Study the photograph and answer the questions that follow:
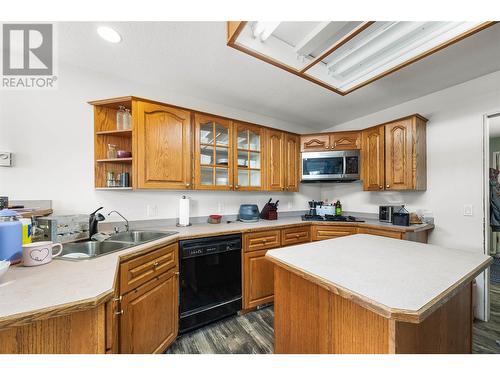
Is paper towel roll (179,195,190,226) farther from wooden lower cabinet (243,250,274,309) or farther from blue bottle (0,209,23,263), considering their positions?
blue bottle (0,209,23,263)

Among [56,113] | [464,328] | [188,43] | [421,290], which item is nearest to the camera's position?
[421,290]

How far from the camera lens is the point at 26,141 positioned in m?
1.61

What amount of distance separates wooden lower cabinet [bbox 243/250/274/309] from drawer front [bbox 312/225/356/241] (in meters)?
0.79

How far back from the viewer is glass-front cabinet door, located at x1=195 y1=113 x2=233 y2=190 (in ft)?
7.01

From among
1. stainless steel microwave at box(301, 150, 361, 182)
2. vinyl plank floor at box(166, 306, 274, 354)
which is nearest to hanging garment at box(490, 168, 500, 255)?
stainless steel microwave at box(301, 150, 361, 182)

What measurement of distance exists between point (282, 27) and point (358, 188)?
2.57m

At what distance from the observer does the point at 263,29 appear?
42.4 inches

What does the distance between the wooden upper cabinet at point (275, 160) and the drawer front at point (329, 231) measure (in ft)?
2.37

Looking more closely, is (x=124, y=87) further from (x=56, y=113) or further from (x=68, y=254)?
(x=68, y=254)

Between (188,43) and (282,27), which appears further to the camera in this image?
(188,43)

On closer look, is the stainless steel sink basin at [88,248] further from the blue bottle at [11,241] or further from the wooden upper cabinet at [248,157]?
the wooden upper cabinet at [248,157]

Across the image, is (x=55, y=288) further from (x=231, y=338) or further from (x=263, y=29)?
(x=263, y=29)

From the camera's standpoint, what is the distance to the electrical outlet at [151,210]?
6.98 ft

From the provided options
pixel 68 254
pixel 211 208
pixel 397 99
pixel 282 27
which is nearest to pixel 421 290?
pixel 282 27
